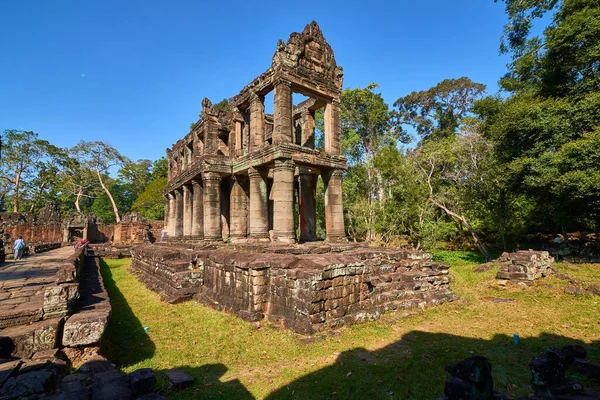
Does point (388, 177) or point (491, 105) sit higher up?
point (491, 105)

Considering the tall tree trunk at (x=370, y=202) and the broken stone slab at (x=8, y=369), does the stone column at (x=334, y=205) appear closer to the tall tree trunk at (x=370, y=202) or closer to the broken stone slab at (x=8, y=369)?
the broken stone slab at (x=8, y=369)

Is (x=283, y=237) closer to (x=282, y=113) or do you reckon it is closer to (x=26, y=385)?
(x=282, y=113)

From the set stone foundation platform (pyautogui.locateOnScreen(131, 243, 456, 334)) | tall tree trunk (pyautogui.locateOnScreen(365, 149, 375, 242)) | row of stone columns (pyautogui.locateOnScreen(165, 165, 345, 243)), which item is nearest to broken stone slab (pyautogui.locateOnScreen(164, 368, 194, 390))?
stone foundation platform (pyautogui.locateOnScreen(131, 243, 456, 334))

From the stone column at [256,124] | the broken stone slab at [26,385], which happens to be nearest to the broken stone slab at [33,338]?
the broken stone slab at [26,385]

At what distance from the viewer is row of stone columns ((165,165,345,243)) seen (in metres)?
10.3

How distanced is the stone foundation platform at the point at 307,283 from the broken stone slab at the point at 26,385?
350 centimetres

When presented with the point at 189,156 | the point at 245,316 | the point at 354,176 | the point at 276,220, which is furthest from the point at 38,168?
the point at 245,316

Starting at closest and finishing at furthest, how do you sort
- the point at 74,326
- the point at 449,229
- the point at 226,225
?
the point at 74,326
the point at 226,225
the point at 449,229

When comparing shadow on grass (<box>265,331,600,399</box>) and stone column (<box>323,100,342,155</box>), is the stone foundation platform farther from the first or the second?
stone column (<box>323,100,342,155</box>)

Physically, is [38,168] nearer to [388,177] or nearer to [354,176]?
[354,176]

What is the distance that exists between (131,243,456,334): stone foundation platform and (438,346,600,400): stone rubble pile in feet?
9.47

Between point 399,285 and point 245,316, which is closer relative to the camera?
point 245,316

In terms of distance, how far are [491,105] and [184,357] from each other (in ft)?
68.2

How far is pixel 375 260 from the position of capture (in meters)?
7.93
